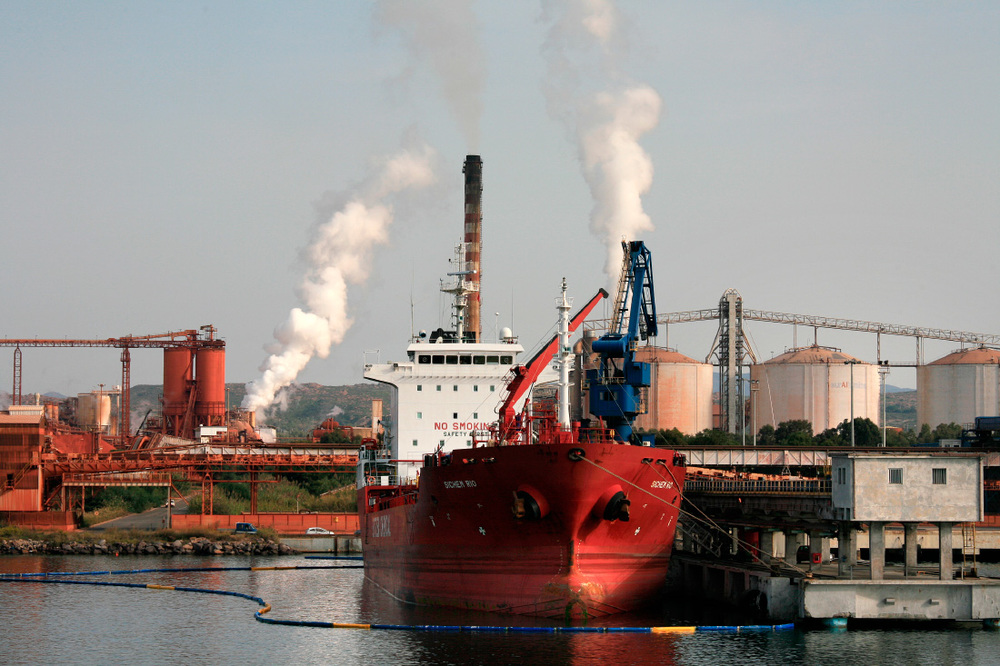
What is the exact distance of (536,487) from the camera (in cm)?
3544

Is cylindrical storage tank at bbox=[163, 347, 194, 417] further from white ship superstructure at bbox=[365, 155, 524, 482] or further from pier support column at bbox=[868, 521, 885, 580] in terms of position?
pier support column at bbox=[868, 521, 885, 580]

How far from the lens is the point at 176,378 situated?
11794 cm

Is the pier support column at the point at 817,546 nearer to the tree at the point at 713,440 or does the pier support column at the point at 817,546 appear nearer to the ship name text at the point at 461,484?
the ship name text at the point at 461,484

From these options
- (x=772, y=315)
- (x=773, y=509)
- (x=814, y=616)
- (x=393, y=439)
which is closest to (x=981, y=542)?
(x=773, y=509)

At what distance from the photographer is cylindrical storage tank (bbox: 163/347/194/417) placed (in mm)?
117062

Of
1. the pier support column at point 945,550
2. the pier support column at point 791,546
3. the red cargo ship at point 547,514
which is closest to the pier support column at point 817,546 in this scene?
the pier support column at point 791,546

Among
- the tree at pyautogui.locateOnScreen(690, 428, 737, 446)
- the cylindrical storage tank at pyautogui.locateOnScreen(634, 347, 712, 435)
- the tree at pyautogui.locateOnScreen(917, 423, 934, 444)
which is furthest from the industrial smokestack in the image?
the tree at pyautogui.locateOnScreen(917, 423, 934, 444)

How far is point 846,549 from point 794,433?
242 feet

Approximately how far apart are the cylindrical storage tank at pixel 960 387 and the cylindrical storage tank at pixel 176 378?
8615 cm

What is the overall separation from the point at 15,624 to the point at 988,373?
119 meters


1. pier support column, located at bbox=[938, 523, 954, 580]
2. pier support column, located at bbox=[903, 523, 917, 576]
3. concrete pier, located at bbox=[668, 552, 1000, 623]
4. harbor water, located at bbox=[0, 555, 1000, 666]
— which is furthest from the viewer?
pier support column, located at bbox=[903, 523, 917, 576]

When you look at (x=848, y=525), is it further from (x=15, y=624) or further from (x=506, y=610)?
(x=15, y=624)

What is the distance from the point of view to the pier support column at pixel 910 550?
3862 cm

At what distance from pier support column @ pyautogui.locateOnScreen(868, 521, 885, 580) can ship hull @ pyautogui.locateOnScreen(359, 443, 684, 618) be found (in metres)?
6.39
